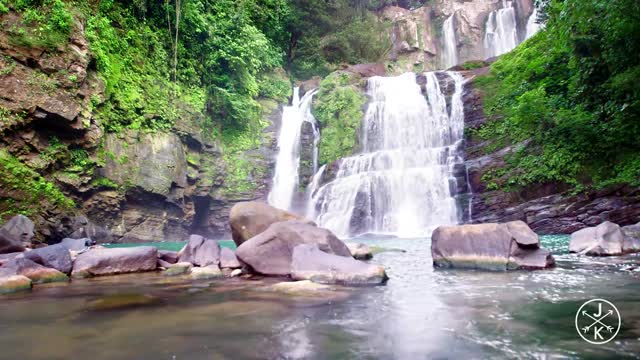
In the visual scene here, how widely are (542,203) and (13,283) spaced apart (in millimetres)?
15554

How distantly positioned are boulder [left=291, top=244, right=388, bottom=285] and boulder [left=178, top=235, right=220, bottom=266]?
99.4 inches

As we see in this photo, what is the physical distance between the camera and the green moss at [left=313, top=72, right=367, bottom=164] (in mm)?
23109

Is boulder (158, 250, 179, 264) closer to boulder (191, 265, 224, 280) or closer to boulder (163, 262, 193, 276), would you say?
boulder (163, 262, 193, 276)

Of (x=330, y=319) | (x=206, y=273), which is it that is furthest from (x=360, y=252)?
(x=330, y=319)

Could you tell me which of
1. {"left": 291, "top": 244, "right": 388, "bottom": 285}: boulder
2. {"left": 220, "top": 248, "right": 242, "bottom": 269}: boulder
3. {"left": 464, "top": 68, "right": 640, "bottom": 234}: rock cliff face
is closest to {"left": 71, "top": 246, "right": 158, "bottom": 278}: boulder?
{"left": 220, "top": 248, "right": 242, "bottom": 269}: boulder

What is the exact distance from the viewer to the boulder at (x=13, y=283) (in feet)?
19.1

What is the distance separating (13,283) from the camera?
5.93 metres

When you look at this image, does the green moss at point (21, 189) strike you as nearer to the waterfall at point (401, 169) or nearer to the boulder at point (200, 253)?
the boulder at point (200, 253)

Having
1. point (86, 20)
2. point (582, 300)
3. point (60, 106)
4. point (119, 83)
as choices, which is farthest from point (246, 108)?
point (582, 300)

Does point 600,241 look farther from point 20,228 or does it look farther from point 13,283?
point 20,228

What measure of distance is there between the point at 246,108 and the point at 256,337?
69.3ft

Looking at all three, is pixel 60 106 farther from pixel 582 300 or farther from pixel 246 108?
pixel 582 300

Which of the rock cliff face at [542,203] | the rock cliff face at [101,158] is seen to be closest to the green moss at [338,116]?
the rock cliff face at [101,158]

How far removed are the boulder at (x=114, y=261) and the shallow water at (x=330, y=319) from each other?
1184 millimetres
